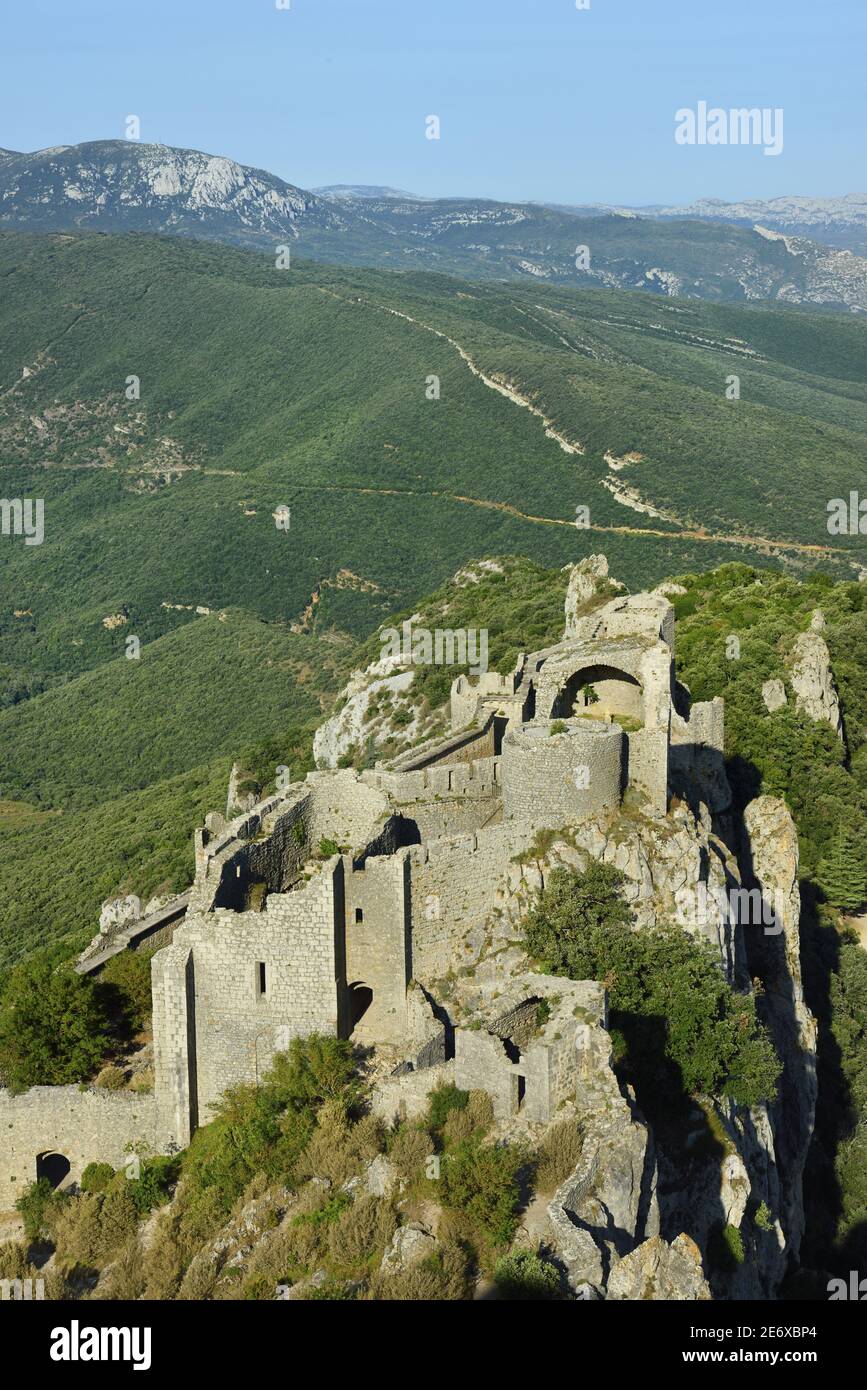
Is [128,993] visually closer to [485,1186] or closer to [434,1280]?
[485,1186]

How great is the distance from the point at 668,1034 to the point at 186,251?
7534 inches

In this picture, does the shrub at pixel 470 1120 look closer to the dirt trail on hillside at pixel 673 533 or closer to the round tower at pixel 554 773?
the round tower at pixel 554 773

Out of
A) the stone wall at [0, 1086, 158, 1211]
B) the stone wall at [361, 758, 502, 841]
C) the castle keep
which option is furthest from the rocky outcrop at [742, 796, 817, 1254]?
the stone wall at [0, 1086, 158, 1211]

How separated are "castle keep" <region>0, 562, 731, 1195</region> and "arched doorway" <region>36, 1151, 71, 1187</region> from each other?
0.16 meters

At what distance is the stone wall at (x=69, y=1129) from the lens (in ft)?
65.0

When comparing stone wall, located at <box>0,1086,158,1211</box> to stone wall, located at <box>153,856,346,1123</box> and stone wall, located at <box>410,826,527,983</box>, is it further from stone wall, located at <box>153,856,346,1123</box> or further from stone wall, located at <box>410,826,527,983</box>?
stone wall, located at <box>410,826,527,983</box>

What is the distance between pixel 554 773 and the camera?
2158 centimetres

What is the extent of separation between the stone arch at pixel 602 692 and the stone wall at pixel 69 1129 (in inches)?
430

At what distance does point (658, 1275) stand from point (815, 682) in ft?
92.8

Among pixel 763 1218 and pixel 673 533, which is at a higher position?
pixel 673 533

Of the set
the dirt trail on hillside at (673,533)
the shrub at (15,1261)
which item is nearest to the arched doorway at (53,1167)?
the shrub at (15,1261)

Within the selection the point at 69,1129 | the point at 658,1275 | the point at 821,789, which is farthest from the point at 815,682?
the point at 658,1275

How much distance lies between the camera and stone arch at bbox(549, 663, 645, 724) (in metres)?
27.0

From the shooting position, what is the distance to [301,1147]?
58.7 ft
